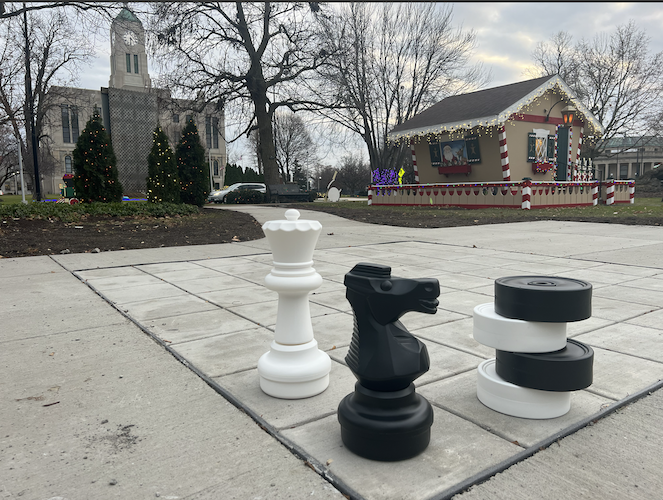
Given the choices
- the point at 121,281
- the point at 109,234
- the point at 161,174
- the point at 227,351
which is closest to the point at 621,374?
the point at 227,351

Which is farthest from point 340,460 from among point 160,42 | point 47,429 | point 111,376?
point 160,42

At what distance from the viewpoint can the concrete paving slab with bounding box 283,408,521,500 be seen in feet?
5.55

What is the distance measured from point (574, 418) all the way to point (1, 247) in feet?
30.5

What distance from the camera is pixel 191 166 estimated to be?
19031 millimetres

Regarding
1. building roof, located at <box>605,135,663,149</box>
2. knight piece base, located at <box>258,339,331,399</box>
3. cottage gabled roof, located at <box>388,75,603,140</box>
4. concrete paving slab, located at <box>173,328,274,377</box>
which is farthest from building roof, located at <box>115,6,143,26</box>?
building roof, located at <box>605,135,663,149</box>

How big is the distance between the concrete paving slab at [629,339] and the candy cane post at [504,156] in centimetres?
1861

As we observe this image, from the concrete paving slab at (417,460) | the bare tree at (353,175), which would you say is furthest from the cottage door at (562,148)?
the bare tree at (353,175)

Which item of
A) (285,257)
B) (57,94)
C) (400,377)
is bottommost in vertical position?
(400,377)

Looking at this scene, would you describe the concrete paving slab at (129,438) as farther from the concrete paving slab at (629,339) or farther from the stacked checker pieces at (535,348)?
the concrete paving slab at (629,339)

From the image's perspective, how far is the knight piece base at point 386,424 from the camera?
73.0 inches

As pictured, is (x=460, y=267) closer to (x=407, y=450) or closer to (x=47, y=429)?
(x=407, y=450)

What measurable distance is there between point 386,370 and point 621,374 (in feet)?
5.36

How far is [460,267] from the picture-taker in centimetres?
636

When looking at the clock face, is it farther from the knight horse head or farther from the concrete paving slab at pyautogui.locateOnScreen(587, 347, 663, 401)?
the concrete paving slab at pyautogui.locateOnScreen(587, 347, 663, 401)
